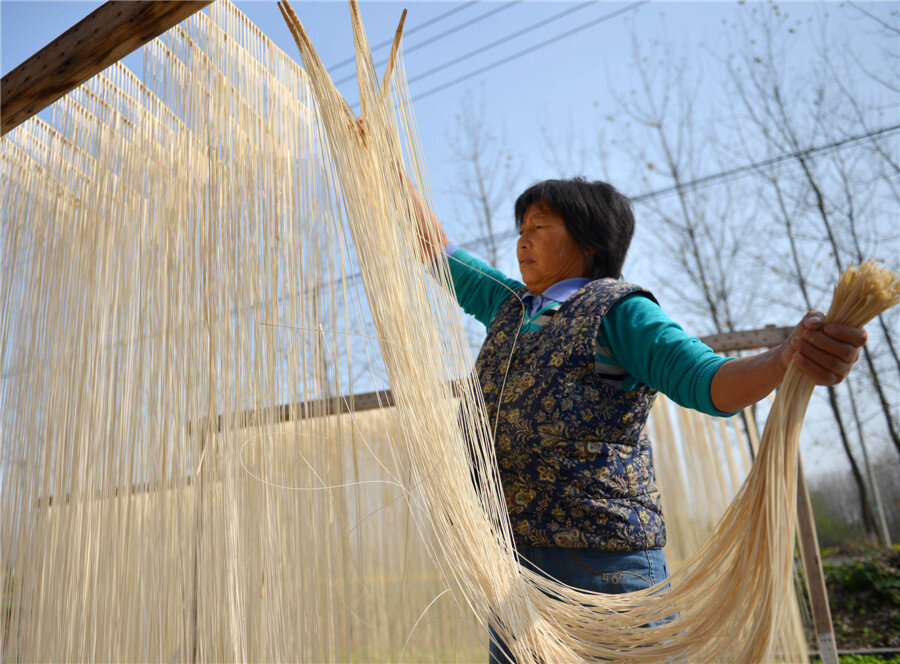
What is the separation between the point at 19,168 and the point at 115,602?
1.18 meters

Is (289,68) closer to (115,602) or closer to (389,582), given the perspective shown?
(115,602)

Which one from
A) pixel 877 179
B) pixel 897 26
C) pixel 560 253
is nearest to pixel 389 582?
pixel 560 253

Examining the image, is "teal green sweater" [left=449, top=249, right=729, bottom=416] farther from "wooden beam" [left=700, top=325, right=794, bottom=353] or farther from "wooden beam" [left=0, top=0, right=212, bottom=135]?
"wooden beam" [left=700, top=325, right=794, bottom=353]

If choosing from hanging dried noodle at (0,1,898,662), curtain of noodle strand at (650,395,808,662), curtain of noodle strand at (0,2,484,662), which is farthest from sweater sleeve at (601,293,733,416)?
curtain of noodle strand at (650,395,808,662)

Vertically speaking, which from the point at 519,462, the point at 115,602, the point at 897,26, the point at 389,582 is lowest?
the point at 389,582

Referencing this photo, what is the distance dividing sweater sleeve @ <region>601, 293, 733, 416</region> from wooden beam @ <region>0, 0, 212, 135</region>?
0.84 metres

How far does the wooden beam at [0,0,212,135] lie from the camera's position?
111cm

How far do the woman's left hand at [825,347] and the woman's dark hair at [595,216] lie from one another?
1.77 ft

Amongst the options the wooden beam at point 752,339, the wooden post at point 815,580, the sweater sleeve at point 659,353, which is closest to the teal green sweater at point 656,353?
the sweater sleeve at point 659,353

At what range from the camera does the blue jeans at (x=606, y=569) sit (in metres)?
0.91

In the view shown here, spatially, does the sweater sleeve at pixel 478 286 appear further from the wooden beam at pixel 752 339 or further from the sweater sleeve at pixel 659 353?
the wooden beam at pixel 752 339

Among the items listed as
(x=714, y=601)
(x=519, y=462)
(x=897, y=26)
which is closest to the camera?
(x=714, y=601)

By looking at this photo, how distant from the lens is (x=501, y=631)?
2.71 feet

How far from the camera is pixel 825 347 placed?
63cm
